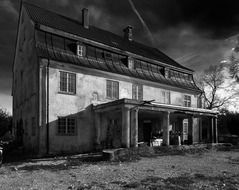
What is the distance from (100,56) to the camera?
19.5 m

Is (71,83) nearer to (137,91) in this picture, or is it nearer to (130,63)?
(137,91)

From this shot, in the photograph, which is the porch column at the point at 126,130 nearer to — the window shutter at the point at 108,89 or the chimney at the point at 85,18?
the window shutter at the point at 108,89

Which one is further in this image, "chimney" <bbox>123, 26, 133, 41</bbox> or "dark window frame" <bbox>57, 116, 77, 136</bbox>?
"chimney" <bbox>123, 26, 133, 41</bbox>

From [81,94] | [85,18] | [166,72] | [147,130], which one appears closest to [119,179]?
[81,94]

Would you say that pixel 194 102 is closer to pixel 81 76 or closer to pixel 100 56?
pixel 100 56

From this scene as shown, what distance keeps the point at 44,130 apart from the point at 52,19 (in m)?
10.3

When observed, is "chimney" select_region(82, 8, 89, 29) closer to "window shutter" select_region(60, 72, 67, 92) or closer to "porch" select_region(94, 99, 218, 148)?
"window shutter" select_region(60, 72, 67, 92)

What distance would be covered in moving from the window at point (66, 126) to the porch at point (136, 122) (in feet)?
5.80

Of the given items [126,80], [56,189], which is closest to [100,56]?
[126,80]

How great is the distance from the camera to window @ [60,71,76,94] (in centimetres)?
1648

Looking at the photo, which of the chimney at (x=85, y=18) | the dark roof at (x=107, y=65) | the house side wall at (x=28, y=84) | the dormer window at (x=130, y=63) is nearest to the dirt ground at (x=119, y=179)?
the house side wall at (x=28, y=84)

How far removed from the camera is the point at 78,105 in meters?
17.0

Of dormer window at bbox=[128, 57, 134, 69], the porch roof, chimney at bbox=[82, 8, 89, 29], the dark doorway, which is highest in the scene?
chimney at bbox=[82, 8, 89, 29]

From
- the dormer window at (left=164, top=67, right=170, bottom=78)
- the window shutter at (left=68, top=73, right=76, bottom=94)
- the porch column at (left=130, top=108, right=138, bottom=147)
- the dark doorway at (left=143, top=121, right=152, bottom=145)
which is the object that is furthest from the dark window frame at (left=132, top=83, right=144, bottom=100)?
the window shutter at (left=68, top=73, right=76, bottom=94)
